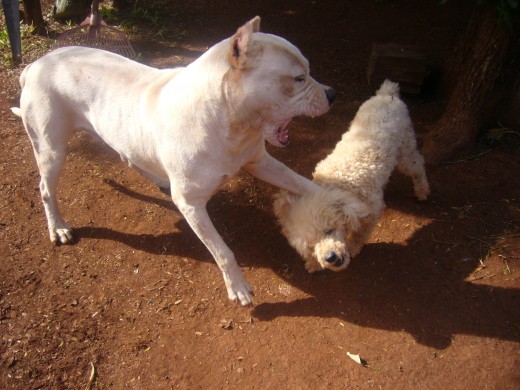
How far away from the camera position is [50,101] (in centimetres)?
335

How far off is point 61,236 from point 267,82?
2487mm

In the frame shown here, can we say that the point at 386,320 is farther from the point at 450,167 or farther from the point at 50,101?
the point at 50,101

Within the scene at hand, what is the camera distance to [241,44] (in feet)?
7.95

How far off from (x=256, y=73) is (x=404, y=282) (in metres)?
1.91

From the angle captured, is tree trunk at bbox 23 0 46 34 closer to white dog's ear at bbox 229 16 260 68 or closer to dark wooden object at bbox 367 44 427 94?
dark wooden object at bbox 367 44 427 94

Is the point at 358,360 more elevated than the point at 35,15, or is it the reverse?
the point at 35,15

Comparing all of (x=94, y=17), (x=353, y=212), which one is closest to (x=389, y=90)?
(x=353, y=212)

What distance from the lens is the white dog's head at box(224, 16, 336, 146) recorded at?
2498 mm

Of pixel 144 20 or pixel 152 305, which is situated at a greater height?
pixel 144 20

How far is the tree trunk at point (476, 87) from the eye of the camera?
3.64m

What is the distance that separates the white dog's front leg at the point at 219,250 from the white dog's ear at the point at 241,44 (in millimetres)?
1053

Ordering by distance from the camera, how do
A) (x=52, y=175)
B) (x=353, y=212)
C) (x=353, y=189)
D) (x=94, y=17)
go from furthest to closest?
(x=94, y=17), (x=52, y=175), (x=353, y=189), (x=353, y=212)

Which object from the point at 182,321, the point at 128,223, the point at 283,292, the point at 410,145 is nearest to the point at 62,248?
the point at 128,223

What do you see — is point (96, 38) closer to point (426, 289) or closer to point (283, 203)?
point (283, 203)
